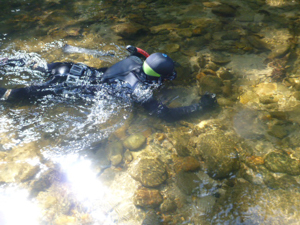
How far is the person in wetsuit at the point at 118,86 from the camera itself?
3982mm

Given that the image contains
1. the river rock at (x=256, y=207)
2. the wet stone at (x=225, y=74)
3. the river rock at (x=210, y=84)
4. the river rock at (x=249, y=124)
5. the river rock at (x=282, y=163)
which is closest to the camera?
the river rock at (x=256, y=207)

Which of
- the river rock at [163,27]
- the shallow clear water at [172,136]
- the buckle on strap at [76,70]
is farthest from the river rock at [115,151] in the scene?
the river rock at [163,27]

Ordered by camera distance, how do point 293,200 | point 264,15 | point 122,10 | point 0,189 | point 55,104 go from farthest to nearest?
1. point 122,10
2. point 264,15
3. point 55,104
4. point 0,189
5. point 293,200

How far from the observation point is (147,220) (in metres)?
2.84

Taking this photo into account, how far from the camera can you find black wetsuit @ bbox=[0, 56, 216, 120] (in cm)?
400

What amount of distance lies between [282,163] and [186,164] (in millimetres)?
1445

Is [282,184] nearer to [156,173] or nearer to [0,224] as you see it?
[156,173]

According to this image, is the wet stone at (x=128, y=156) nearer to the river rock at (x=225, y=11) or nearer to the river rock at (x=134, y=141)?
the river rock at (x=134, y=141)

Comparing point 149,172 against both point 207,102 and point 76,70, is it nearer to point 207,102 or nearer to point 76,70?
point 207,102

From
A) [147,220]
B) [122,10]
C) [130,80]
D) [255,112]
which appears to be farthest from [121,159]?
[122,10]

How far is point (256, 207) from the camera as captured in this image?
2746 mm

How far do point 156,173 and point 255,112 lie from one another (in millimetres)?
2313

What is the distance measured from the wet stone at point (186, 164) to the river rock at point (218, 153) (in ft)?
0.55

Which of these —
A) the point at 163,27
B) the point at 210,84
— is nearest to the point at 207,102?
the point at 210,84
